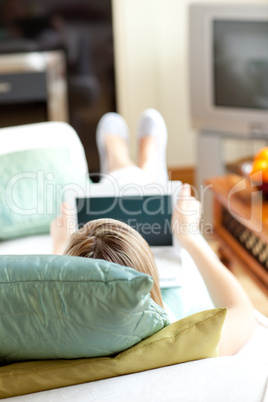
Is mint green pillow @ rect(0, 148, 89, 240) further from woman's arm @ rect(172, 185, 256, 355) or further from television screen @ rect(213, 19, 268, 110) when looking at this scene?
television screen @ rect(213, 19, 268, 110)

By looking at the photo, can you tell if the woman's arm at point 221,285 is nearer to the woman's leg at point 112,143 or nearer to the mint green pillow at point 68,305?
the mint green pillow at point 68,305

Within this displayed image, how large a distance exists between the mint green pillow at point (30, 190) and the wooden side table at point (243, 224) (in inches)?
24.6

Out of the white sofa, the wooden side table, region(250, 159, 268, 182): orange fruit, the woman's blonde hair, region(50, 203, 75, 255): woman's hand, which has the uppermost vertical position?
the woman's blonde hair

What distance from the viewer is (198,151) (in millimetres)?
3514

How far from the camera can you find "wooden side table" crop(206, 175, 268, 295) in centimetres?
227

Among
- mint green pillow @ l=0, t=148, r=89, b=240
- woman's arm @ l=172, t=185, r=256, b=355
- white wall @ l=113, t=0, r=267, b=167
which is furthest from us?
white wall @ l=113, t=0, r=267, b=167

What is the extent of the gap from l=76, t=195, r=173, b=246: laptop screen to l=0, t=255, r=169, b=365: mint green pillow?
0.86m

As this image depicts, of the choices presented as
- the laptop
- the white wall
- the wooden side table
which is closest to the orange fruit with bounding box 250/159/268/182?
the wooden side table

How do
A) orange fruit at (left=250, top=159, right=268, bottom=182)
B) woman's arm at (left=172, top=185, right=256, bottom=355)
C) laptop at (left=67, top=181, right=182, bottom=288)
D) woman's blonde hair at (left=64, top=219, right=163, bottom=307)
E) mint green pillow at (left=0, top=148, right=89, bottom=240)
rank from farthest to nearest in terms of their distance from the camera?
1. orange fruit at (left=250, top=159, right=268, bottom=182)
2. mint green pillow at (left=0, top=148, right=89, bottom=240)
3. laptop at (left=67, top=181, right=182, bottom=288)
4. woman's arm at (left=172, top=185, right=256, bottom=355)
5. woman's blonde hair at (left=64, top=219, right=163, bottom=307)

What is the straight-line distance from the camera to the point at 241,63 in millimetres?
3260

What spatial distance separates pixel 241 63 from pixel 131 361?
8.12ft

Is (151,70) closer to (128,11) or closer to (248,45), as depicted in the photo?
(128,11)

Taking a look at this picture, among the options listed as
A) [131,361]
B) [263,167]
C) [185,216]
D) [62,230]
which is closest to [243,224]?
[263,167]

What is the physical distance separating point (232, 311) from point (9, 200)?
1035 millimetres
